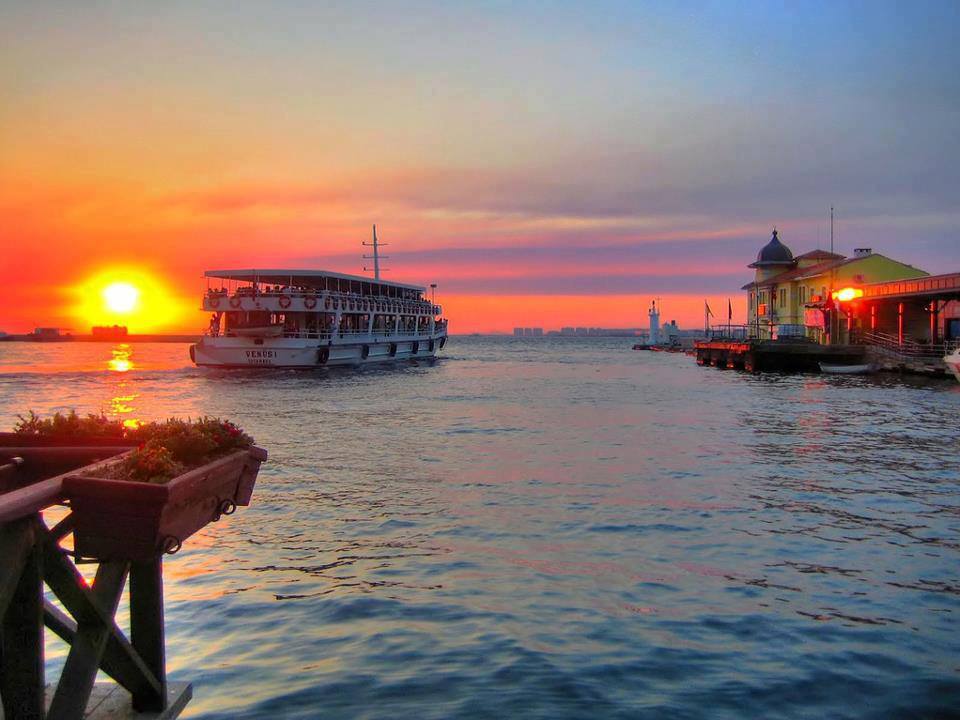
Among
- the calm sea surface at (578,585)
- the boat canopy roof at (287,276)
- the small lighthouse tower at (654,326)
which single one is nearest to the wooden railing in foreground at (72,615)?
the calm sea surface at (578,585)

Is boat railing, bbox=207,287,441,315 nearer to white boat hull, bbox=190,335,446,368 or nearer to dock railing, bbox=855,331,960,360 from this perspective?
white boat hull, bbox=190,335,446,368

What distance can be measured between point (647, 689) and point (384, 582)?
12.5ft

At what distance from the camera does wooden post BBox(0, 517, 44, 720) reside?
4227 millimetres

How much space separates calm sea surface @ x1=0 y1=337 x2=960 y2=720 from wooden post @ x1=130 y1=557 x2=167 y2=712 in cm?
93

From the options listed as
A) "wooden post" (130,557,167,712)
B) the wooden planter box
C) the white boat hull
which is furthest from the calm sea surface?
the white boat hull

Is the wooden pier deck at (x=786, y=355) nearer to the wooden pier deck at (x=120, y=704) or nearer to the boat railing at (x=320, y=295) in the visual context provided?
the boat railing at (x=320, y=295)

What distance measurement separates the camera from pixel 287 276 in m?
65.9

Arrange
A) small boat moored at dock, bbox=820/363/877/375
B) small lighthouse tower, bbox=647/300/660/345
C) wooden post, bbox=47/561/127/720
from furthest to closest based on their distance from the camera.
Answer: small lighthouse tower, bbox=647/300/660/345 < small boat moored at dock, bbox=820/363/877/375 < wooden post, bbox=47/561/127/720

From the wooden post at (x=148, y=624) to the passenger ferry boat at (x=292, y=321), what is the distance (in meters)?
56.3

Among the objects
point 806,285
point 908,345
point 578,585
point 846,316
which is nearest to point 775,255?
point 806,285

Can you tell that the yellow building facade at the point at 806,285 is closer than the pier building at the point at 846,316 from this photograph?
No

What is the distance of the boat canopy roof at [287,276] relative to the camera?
62969 millimetres

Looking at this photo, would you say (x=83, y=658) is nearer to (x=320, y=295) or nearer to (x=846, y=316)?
(x=320, y=295)

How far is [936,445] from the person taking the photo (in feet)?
74.2
